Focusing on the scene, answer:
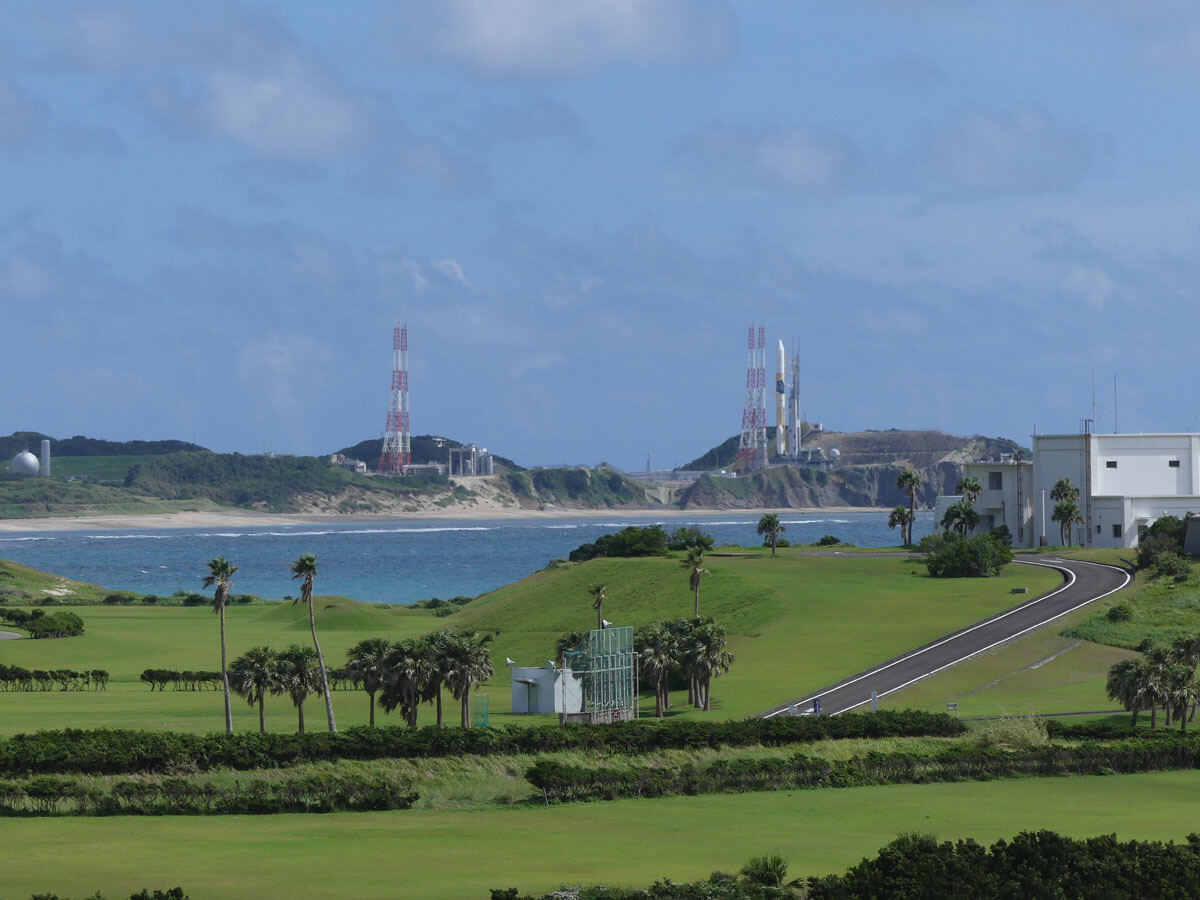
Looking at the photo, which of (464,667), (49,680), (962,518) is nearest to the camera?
(464,667)

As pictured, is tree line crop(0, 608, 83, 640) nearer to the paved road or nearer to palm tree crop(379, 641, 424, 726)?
palm tree crop(379, 641, 424, 726)

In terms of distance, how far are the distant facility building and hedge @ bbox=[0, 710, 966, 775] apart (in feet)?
225

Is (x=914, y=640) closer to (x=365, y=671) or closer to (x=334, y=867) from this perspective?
(x=365, y=671)

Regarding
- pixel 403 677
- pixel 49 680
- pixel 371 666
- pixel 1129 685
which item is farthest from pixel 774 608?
pixel 49 680

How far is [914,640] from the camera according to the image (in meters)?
94.4

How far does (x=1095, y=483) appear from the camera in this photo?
13362 centimetres

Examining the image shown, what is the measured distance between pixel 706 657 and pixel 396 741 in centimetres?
2556

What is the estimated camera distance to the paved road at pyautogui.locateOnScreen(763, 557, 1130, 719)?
3130 inches

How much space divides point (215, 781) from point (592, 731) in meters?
15.8

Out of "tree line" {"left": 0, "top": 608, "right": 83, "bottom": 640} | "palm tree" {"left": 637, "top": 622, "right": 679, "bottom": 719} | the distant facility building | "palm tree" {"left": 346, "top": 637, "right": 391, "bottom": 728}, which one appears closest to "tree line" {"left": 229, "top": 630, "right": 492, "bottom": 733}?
"palm tree" {"left": 346, "top": 637, "right": 391, "bottom": 728}

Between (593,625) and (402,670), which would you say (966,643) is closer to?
(593,625)

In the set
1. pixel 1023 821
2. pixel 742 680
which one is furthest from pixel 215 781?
pixel 742 680

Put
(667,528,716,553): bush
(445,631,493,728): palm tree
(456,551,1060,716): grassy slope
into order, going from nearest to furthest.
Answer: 1. (445,631,493,728): palm tree
2. (456,551,1060,716): grassy slope
3. (667,528,716,553): bush

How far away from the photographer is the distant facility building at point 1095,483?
130500mm
